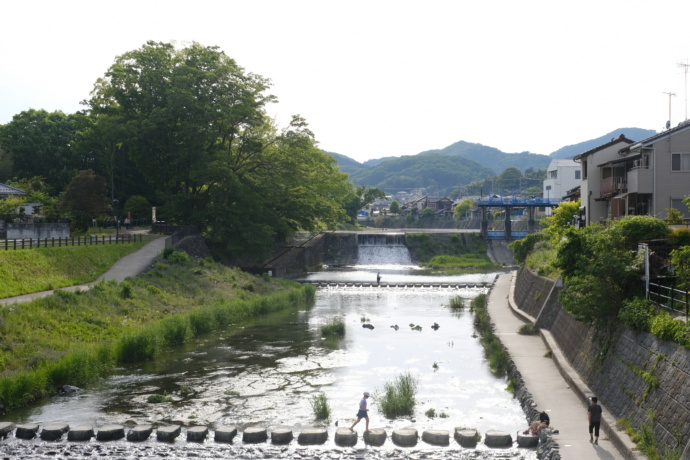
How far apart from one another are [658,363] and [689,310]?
157 cm

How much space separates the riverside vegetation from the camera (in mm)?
21375

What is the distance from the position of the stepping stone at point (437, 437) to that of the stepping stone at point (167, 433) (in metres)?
6.23

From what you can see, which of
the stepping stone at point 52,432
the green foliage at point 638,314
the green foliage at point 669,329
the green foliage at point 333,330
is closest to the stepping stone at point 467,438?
the green foliage at point 638,314

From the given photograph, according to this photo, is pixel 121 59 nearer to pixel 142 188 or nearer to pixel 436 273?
pixel 142 188

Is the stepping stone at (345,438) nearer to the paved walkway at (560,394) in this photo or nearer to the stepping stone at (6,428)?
the paved walkway at (560,394)

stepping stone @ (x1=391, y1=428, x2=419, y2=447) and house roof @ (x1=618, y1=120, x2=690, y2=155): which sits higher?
house roof @ (x1=618, y1=120, x2=690, y2=155)

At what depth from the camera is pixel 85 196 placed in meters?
49.6

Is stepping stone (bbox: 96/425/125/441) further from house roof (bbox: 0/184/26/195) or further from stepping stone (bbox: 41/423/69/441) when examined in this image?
house roof (bbox: 0/184/26/195)

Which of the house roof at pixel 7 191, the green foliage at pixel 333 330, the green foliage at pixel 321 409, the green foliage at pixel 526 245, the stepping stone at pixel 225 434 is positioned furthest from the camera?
the house roof at pixel 7 191

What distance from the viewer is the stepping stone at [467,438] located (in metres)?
15.7

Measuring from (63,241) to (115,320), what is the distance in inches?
584

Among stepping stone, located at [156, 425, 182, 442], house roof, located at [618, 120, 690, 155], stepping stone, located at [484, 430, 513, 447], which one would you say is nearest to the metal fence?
stepping stone, located at [156, 425, 182, 442]

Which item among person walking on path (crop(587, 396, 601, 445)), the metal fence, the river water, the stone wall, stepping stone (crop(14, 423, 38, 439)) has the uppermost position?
the stone wall

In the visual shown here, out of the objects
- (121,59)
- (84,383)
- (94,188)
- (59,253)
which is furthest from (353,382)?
(121,59)
